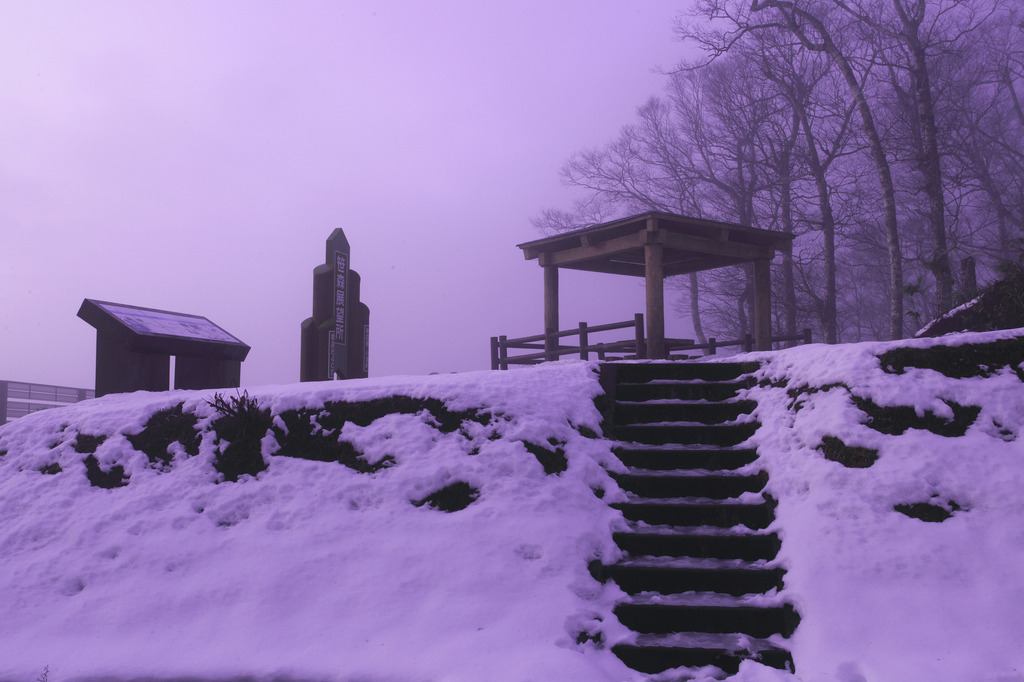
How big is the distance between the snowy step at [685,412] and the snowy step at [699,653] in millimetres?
2656

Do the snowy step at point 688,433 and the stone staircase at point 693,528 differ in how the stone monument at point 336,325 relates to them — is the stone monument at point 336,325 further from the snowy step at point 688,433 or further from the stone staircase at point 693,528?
the snowy step at point 688,433

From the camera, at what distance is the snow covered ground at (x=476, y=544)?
171 inches

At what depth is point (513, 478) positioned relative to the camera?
589 cm

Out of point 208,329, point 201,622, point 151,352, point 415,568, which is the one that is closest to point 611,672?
point 415,568

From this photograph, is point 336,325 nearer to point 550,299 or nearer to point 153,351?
point 153,351

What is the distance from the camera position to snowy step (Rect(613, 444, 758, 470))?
20.4 feet

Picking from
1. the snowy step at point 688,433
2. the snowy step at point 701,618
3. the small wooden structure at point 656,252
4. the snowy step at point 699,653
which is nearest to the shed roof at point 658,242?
the small wooden structure at point 656,252

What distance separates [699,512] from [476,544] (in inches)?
69.9

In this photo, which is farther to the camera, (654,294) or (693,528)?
(654,294)

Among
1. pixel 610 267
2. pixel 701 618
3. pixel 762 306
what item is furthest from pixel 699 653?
pixel 610 267

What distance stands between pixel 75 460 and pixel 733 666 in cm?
601

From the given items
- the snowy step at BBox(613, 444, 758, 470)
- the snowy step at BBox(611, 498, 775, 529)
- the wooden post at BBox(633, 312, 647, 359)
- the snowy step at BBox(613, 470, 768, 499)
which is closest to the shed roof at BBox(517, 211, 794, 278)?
the wooden post at BBox(633, 312, 647, 359)

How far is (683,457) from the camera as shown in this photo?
6.27 m

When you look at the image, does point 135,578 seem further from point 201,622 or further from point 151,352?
point 151,352
